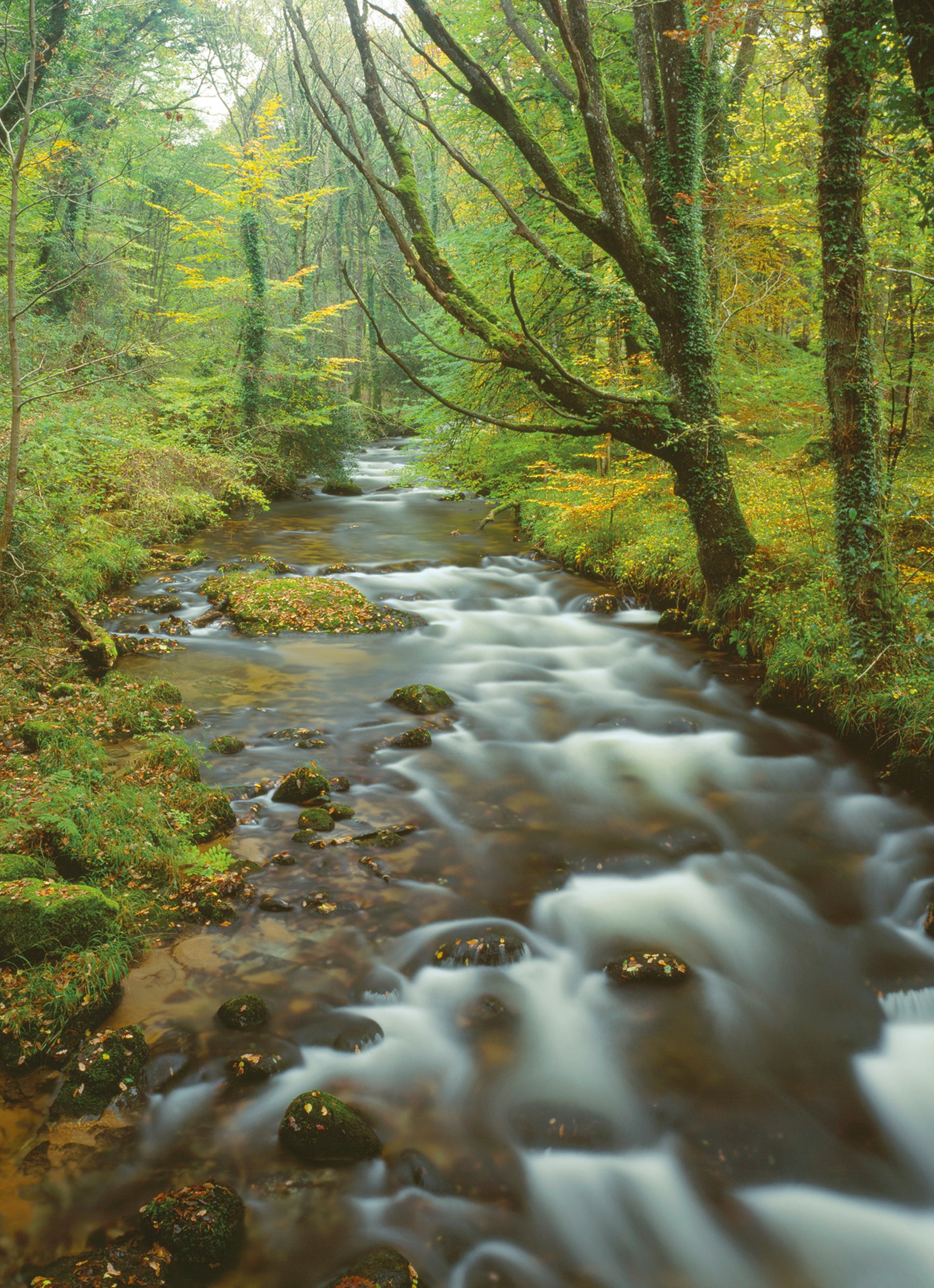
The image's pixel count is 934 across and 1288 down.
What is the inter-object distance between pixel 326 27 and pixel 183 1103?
35.6m

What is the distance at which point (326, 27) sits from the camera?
28.0m

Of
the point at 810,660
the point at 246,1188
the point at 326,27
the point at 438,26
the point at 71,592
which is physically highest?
the point at 326,27

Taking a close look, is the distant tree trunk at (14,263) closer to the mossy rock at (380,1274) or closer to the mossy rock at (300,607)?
the mossy rock at (300,607)

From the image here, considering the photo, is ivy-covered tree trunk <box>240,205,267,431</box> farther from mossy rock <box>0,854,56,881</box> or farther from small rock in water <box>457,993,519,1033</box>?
small rock in water <box>457,993,519,1033</box>

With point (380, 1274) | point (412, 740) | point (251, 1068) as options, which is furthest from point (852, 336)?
point (380, 1274)

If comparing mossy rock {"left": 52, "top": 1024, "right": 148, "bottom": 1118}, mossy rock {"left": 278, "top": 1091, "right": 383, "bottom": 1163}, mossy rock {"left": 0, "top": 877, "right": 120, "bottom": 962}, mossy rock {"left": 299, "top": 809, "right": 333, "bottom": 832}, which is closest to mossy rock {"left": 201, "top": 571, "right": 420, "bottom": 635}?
mossy rock {"left": 299, "top": 809, "right": 333, "bottom": 832}

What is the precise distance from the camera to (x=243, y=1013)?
363 cm

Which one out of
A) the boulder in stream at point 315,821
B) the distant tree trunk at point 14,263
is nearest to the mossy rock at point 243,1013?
the boulder in stream at point 315,821

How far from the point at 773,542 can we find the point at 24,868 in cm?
754

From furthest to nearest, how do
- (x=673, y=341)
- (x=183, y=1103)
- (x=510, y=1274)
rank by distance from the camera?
(x=673, y=341), (x=183, y=1103), (x=510, y=1274)

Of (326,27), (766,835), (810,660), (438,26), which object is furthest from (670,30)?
(326,27)

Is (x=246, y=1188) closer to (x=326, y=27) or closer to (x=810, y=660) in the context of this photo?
(x=810, y=660)

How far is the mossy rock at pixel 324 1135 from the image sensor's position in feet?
10.0

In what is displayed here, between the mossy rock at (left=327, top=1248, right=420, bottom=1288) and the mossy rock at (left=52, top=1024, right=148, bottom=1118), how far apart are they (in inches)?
47.3
